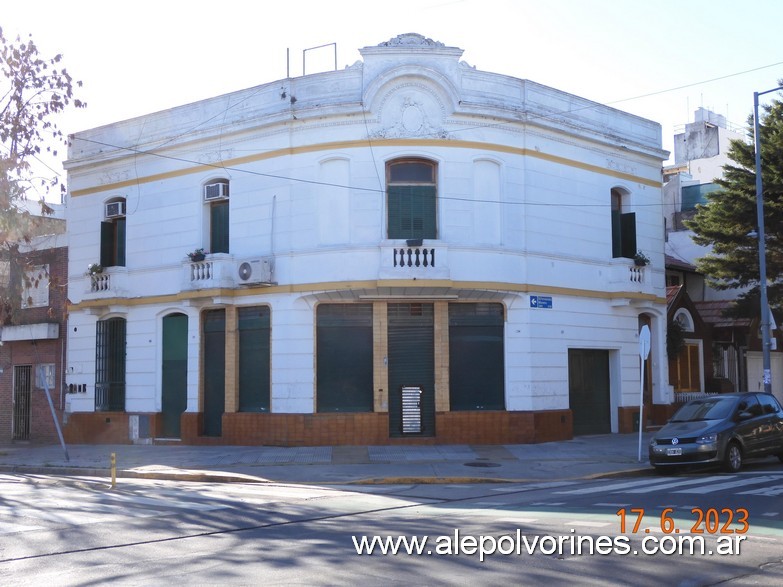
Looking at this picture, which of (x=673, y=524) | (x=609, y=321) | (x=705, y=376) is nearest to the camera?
(x=673, y=524)

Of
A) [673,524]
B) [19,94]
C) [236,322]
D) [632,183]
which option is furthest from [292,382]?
[673,524]

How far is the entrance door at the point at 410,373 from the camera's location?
74.4 ft

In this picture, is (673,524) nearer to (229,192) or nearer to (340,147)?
(340,147)

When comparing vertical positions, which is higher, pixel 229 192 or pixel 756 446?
pixel 229 192

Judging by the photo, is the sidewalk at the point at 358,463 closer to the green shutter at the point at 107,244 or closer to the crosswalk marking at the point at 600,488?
the crosswalk marking at the point at 600,488

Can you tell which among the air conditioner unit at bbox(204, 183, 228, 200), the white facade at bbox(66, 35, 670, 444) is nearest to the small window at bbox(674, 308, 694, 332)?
the white facade at bbox(66, 35, 670, 444)

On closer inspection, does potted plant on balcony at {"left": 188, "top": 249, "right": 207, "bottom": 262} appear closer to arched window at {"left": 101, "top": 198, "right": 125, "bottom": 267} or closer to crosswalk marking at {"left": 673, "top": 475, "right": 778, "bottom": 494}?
arched window at {"left": 101, "top": 198, "right": 125, "bottom": 267}

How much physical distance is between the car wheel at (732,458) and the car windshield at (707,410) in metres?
0.69

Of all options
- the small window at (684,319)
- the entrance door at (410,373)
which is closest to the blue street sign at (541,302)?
the entrance door at (410,373)

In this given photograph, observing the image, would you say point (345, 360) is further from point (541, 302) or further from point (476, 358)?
point (541, 302)

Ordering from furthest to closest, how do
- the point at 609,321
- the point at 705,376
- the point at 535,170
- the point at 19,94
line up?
the point at 705,376 → the point at 609,321 → the point at 535,170 → the point at 19,94

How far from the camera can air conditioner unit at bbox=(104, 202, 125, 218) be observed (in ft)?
88.2

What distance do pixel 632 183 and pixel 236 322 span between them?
12.4m

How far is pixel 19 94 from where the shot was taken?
21938 millimetres
